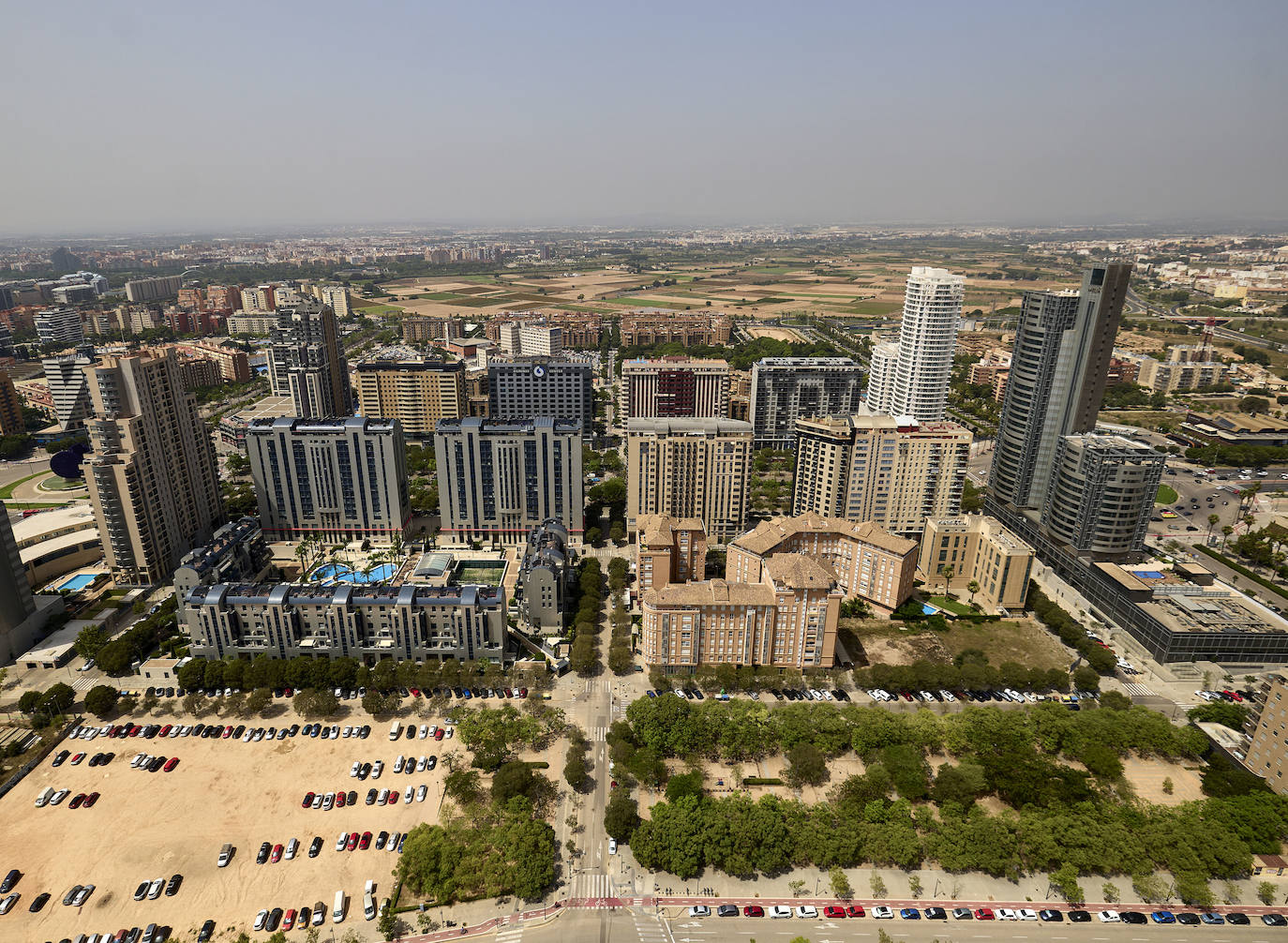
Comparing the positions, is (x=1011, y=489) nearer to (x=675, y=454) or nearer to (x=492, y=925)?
(x=675, y=454)

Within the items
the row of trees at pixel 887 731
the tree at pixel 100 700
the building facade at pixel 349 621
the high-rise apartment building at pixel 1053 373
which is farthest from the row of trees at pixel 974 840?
the high-rise apartment building at pixel 1053 373

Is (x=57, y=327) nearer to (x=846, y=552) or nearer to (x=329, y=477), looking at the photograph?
(x=329, y=477)

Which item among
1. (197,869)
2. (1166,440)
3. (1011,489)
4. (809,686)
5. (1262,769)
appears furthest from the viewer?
(1166,440)

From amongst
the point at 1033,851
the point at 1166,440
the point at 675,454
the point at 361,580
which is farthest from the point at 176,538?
the point at 1166,440

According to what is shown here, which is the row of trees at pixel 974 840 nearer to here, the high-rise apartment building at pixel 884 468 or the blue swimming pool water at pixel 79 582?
the high-rise apartment building at pixel 884 468

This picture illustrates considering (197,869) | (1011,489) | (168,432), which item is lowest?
(197,869)

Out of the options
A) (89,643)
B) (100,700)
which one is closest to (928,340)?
(100,700)

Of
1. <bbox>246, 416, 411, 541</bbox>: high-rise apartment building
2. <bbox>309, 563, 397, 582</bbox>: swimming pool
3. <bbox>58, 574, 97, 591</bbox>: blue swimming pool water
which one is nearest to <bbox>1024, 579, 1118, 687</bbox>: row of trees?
<bbox>309, 563, 397, 582</bbox>: swimming pool

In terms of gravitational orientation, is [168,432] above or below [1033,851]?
above
